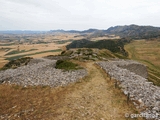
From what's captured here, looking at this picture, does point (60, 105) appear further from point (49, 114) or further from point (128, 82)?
point (128, 82)

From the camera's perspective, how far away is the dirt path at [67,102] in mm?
16891

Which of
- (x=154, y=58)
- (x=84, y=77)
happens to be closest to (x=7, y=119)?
(x=84, y=77)

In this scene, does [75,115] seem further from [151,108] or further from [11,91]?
[11,91]

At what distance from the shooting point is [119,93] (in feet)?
76.2

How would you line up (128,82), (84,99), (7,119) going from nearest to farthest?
(7,119)
(84,99)
(128,82)

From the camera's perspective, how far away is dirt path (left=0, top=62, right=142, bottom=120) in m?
16.9

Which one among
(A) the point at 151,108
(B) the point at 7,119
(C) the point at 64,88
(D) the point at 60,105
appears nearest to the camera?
(B) the point at 7,119

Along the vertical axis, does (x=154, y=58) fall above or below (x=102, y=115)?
below

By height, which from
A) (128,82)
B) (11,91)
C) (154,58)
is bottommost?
(154,58)

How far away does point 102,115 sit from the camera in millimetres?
17047

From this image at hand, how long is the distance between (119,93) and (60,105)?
924 centimetres

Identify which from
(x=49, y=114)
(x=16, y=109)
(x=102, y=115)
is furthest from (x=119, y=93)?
(x=16, y=109)

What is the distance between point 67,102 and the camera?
65.6ft

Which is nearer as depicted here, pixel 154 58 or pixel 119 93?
pixel 119 93
